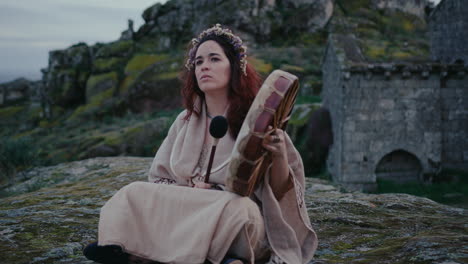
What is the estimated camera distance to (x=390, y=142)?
43.8 feet

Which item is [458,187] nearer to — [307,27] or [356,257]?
[356,257]

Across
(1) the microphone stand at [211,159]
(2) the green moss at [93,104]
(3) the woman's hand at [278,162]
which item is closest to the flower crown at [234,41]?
(1) the microphone stand at [211,159]

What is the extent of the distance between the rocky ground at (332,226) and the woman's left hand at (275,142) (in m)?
1.03

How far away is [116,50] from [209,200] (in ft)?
80.4

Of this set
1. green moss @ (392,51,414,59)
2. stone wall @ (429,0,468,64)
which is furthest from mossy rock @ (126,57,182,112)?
stone wall @ (429,0,468,64)

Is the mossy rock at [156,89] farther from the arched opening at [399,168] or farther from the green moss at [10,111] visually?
the green moss at [10,111]

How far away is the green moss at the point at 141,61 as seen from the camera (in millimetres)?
22641

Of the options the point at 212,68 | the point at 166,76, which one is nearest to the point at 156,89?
the point at 166,76

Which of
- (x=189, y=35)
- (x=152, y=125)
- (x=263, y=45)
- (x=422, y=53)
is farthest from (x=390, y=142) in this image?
(x=189, y=35)

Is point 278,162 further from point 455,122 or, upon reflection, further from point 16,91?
point 16,91

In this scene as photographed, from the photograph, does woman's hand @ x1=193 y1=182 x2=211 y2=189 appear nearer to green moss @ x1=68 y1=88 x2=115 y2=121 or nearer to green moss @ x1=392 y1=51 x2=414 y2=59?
green moss @ x1=392 y1=51 x2=414 y2=59

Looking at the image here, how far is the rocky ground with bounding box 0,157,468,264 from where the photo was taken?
3162 mm

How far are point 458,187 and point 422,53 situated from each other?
A: 10392 mm

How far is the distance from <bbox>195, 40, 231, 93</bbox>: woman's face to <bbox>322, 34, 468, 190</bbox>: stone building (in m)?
10.3
